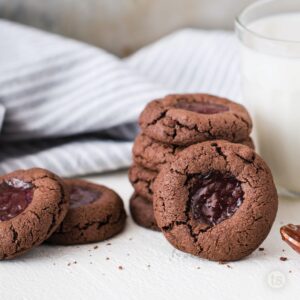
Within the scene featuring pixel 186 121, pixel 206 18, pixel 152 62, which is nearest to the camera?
pixel 186 121

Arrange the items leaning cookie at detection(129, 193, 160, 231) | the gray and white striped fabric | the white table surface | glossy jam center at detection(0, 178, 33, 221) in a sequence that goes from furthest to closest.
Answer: the gray and white striped fabric < leaning cookie at detection(129, 193, 160, 231) < glossy jam center at detection(0, 178, 33, 221) < the white table surface

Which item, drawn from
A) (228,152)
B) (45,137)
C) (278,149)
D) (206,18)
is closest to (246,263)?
(228,152)

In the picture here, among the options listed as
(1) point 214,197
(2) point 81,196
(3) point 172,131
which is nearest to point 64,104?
(2) point 81,196

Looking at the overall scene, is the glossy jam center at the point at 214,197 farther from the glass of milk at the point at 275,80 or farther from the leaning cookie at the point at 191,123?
the glass of milk at the point at 275,80

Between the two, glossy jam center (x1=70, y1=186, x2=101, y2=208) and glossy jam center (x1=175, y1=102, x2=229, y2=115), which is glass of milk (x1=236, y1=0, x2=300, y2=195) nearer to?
glossy jam center (x1=175, y1=102, x2=229, y2=115)

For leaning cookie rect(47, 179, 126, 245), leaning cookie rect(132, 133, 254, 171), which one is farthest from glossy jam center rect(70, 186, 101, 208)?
leaning cookie rect(132, 133, 254, 171)

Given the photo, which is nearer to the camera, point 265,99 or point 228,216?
point 228,216

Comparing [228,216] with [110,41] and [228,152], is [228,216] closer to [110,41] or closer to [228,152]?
[228,152]

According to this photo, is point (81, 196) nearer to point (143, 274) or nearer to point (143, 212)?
point (143, 212)
